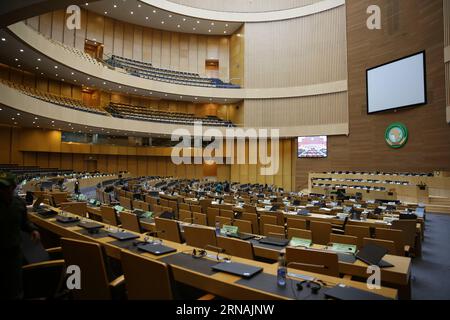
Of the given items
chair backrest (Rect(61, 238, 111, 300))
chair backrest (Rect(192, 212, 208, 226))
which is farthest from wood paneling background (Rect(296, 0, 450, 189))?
chair backrest (Rect(61, 238, 111, 300))

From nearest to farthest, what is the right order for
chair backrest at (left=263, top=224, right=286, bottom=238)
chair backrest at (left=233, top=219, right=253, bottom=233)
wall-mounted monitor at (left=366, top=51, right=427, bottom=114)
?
chair backrest at (left=263, top=224, right=286, bottom=238), chair backrest at (left=233, top=219, right=253, bottom=233), wall-mounted monitor at (left=366, top=51, right=427, bottom=114)

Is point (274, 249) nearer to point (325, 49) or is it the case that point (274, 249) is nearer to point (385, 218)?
point (385, 218)

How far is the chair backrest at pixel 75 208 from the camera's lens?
6043mm

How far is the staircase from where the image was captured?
11984mm

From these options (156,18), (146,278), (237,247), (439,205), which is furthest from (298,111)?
(146,278)

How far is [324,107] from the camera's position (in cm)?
2262

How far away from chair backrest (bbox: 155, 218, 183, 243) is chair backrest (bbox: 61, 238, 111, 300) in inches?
72.2

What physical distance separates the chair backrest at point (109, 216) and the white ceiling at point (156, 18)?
2076 centimetres

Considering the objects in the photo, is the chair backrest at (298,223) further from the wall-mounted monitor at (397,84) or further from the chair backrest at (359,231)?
the wall-mounted monitor at (397,84)

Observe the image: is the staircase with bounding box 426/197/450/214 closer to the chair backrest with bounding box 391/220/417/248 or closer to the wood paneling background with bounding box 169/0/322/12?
the chair backrest with bounding box 391/220/417/248

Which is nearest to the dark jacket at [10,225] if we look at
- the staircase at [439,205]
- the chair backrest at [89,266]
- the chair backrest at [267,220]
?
the chair backrest at [89,266]

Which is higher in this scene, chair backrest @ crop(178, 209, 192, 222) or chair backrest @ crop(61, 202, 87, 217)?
chair backrest @ crop(61, 202, 87, 217)
